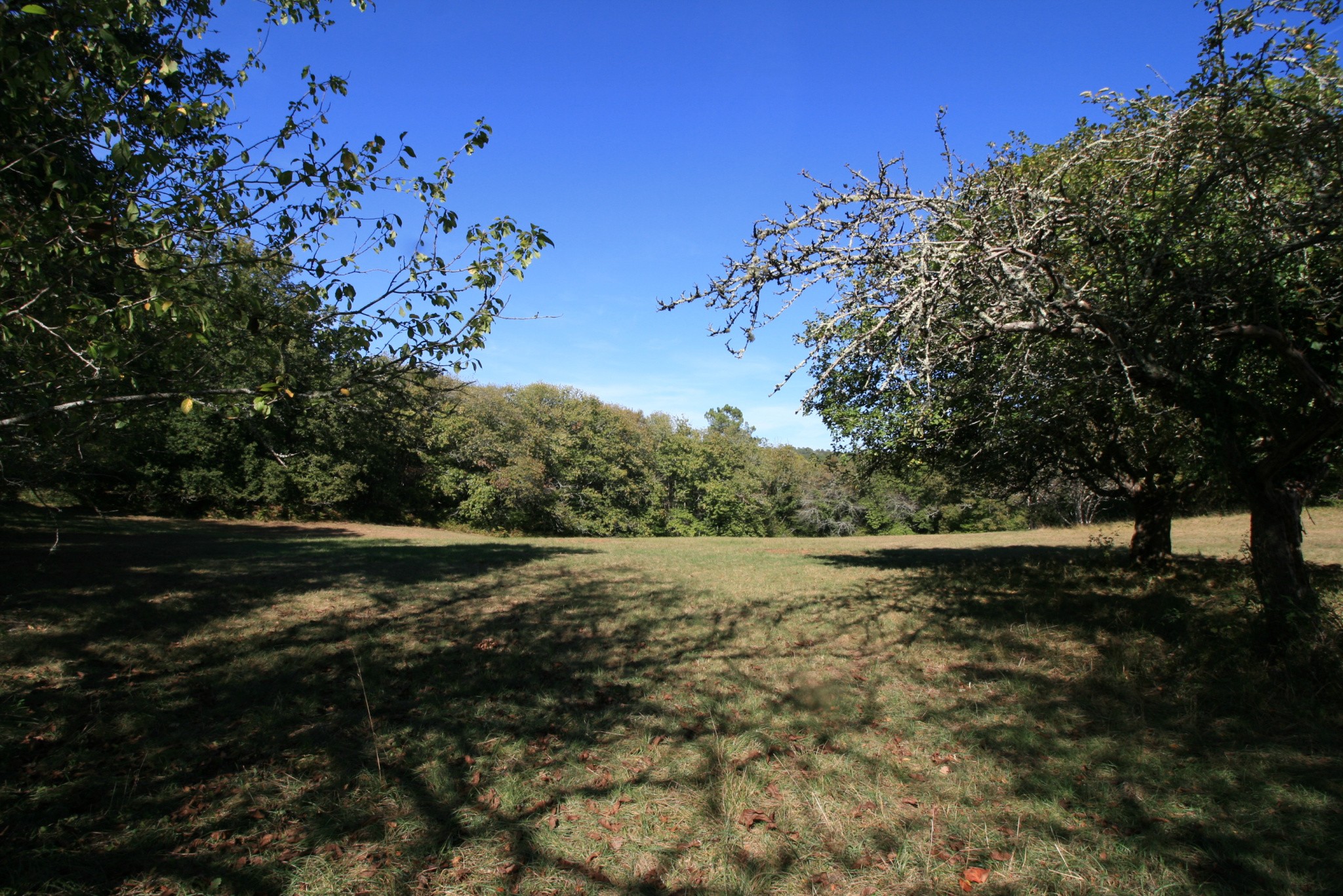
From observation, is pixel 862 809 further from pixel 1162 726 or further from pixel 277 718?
pixel 277 718

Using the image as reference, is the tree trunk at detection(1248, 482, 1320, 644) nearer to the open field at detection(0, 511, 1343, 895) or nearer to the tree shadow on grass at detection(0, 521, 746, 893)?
the open field at detection(0, 511, 1343, 895)

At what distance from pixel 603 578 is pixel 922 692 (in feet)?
25.8

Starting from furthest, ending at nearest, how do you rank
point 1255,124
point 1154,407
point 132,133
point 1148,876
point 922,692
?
point 1154,407 → point 922,692 → point 1255,124 → point 132,133 → point 1148,876

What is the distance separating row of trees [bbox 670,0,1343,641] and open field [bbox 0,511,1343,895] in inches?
87.8

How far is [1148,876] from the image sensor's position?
3.14 metres

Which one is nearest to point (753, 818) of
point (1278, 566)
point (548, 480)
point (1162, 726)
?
point (1162, 726)

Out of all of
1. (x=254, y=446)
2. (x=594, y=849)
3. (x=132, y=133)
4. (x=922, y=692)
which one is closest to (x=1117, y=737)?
(x=922, y=692)

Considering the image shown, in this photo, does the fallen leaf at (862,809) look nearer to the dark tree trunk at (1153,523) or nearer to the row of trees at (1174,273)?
→ the row of trees at (1174,273)

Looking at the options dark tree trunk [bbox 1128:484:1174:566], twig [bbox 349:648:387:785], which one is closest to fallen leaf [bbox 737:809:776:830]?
twig [bbox 349:648:387:785]

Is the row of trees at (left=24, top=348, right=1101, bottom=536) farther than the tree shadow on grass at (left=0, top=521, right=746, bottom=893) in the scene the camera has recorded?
Yes

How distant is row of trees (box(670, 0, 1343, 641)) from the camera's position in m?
4.89

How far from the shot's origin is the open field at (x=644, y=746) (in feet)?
10.9

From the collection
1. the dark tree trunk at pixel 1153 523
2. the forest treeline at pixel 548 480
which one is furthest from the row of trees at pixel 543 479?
the dark tree trunk at pixel 1153 523

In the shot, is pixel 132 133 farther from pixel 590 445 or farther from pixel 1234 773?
pixel 590 445
